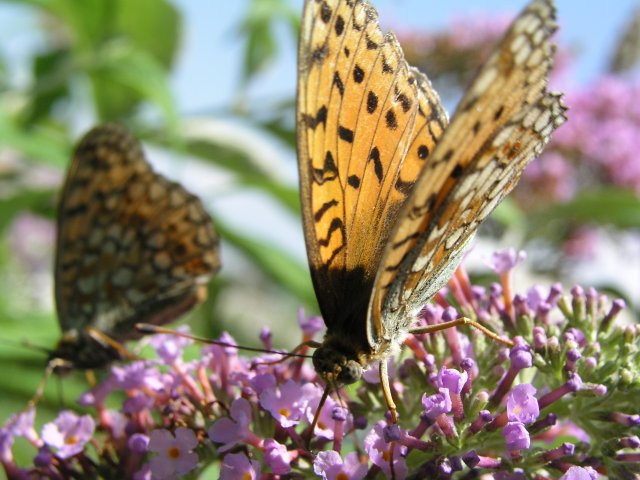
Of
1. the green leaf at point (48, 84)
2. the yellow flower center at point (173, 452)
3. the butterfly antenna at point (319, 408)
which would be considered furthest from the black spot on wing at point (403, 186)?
the green leaf at point (48, 84)

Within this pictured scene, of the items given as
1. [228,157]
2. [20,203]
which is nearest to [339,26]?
[20,203]

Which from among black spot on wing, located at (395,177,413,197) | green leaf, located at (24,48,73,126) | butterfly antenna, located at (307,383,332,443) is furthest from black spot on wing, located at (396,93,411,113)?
green leaf, located at (24,48,73,126)

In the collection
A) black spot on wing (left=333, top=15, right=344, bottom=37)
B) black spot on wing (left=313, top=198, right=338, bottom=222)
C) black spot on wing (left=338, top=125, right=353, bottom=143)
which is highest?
black spot on wing (left=333, top=15, right=344, bottom=37)

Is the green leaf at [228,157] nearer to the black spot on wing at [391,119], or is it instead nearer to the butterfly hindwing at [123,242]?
the butterfly hindwing at [123,242]

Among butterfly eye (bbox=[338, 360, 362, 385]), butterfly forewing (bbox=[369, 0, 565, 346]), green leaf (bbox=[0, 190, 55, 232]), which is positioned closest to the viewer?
butterfly forewing (bbox=[369, 0, 565, 346])

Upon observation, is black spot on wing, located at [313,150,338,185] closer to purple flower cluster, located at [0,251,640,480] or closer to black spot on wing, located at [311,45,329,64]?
black spot on wing, located at [311,45,329,64]

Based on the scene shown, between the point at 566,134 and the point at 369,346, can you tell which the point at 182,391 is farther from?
the point at 566,134

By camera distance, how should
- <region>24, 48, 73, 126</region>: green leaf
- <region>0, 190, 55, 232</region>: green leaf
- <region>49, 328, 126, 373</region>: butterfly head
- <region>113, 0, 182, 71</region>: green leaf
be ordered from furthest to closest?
<region>113, 0, 182, 71</region>: green leaf
<region>24, 48, 73, 126</region>: green leaf
<region>0, 190, 55, 232</region>: green leaf
<region>49, 328, 126, 373</region>: butterfly head

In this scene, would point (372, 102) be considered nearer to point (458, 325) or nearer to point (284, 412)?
point (458, 325)
